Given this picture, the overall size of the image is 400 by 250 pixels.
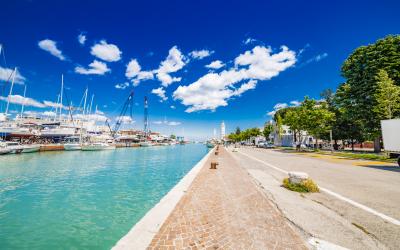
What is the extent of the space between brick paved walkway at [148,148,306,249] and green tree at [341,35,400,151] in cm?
3284

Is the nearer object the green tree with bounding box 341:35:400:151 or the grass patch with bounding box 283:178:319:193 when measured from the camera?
the grass patch with bounding box 283:178:319:193

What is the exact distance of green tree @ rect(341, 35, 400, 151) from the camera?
28.8 m

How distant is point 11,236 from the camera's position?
7227 mm

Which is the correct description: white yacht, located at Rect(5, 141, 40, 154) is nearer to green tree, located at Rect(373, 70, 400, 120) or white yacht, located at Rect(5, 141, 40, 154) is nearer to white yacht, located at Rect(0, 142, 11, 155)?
white yacht, located at Rect(0, 142, 11, 155)

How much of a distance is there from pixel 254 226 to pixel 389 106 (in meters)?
30.7

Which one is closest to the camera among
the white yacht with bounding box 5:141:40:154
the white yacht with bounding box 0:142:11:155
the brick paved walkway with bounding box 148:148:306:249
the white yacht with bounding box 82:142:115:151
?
the brick paved walkway with bounding box 148:148:306:249

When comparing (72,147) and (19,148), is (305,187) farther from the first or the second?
(72,147)

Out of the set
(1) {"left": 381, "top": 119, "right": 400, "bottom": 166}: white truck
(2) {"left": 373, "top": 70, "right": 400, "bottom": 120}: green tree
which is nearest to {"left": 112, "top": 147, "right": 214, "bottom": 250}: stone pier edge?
(1) {"left": 381, "top": 119, "right": 400, "bottom": 166}: white truck

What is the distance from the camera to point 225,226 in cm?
518

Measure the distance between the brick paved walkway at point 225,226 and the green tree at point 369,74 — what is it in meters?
32.8

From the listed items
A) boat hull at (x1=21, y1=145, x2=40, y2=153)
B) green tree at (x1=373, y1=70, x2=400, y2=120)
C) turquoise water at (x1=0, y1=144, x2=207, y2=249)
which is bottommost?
turquoise water at (x1=0, y1=144, x2=207, y2=249)

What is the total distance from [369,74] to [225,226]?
39.6 metres

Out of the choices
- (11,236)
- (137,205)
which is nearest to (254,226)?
(137,205)

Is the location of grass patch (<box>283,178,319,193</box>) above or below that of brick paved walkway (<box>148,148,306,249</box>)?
above
